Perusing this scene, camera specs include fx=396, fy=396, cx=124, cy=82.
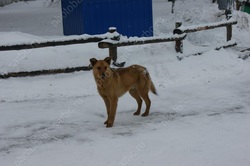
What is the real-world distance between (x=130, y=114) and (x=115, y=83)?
1.04 meters

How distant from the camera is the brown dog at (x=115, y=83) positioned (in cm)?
671

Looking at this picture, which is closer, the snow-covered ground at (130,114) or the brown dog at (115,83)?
the snow-covered ground at (130,114)

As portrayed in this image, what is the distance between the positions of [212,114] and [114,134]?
6.79 feet

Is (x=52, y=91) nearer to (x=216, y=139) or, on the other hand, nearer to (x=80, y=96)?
(x=80, y=96)

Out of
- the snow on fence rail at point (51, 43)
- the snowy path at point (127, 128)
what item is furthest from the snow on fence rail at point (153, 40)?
the snowy path at point (127, 128)

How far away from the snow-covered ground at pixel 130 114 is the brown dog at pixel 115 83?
36 cm

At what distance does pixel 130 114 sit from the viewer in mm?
7766

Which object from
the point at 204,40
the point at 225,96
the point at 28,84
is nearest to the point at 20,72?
the point at 28,84

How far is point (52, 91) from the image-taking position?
955 cm

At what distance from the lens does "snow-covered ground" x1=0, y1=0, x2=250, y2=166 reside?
555 centimetres

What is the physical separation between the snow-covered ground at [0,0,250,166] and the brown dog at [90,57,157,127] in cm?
36

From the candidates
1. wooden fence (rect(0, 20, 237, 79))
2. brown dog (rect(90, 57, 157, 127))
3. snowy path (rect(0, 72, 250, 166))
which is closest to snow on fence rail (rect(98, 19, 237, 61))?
wooden fence (rect(0, 20, 237, 79))

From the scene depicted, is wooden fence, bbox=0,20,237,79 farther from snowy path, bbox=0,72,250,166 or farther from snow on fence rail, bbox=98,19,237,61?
snowy path, bbox=0,72,250,166

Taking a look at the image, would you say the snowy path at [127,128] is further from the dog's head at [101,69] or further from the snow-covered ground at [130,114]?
the dog's head at [101,69]
